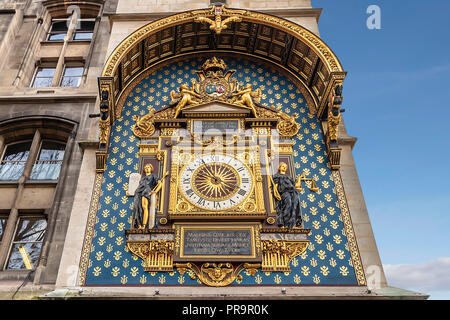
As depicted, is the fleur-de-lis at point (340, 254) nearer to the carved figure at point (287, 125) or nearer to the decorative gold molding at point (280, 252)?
the decorative gold molding at point (280, 252)

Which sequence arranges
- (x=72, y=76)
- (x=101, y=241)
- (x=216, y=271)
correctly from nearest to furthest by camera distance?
(x=216, y=271) → (x=101, y=241) → (x=72, y=76)

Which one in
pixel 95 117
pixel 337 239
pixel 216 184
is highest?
pixel 95 117

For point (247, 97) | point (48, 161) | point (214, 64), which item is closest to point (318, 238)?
point (247, 97)

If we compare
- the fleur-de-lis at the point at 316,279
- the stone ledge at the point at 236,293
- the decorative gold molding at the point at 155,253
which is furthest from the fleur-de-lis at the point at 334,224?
the decorative gold molding at the point at 155,253

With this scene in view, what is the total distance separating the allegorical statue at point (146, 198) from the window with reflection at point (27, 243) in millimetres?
2818

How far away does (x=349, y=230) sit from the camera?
10.4 m

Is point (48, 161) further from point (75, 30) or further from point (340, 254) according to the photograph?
point (340, 254)

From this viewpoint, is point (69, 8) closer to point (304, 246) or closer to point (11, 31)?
point (11, 31)

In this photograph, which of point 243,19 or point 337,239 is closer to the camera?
point 337,239

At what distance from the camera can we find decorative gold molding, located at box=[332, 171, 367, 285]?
974cm

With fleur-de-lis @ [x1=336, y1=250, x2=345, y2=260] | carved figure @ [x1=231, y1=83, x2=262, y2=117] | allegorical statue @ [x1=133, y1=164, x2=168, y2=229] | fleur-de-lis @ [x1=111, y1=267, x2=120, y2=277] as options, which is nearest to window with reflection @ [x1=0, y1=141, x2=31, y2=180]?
allegorical statue @ [x1=133, y1=164, x2=168, y2=229]

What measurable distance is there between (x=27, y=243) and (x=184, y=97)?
19.4 feet

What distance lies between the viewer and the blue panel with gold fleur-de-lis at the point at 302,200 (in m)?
9.66
